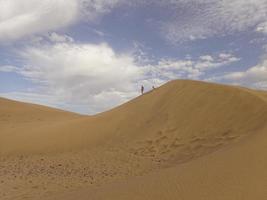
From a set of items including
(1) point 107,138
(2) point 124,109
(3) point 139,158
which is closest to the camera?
(3) point 139,158

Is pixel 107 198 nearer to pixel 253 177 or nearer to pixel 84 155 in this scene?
pixel 253 177

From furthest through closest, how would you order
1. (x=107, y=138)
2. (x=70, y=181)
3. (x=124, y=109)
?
(x=124, y=109), (x=107, y=138), (x=70, y=181)

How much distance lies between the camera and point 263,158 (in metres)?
7.27

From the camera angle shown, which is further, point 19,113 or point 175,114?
point 19,113

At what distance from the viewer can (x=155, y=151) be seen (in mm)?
12961

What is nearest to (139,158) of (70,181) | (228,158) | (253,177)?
(70,181)

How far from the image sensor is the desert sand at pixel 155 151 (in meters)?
7.07

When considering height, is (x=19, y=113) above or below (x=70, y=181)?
above

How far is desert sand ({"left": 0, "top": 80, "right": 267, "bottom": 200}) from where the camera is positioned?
7070mm

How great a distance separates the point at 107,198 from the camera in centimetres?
734

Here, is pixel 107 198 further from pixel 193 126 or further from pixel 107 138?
pixel 107 138

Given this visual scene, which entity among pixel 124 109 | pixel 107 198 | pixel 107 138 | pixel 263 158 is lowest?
pixel 107 198

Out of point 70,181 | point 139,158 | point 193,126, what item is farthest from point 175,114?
point 70,181

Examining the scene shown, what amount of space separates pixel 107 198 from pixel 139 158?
18.1 ft
